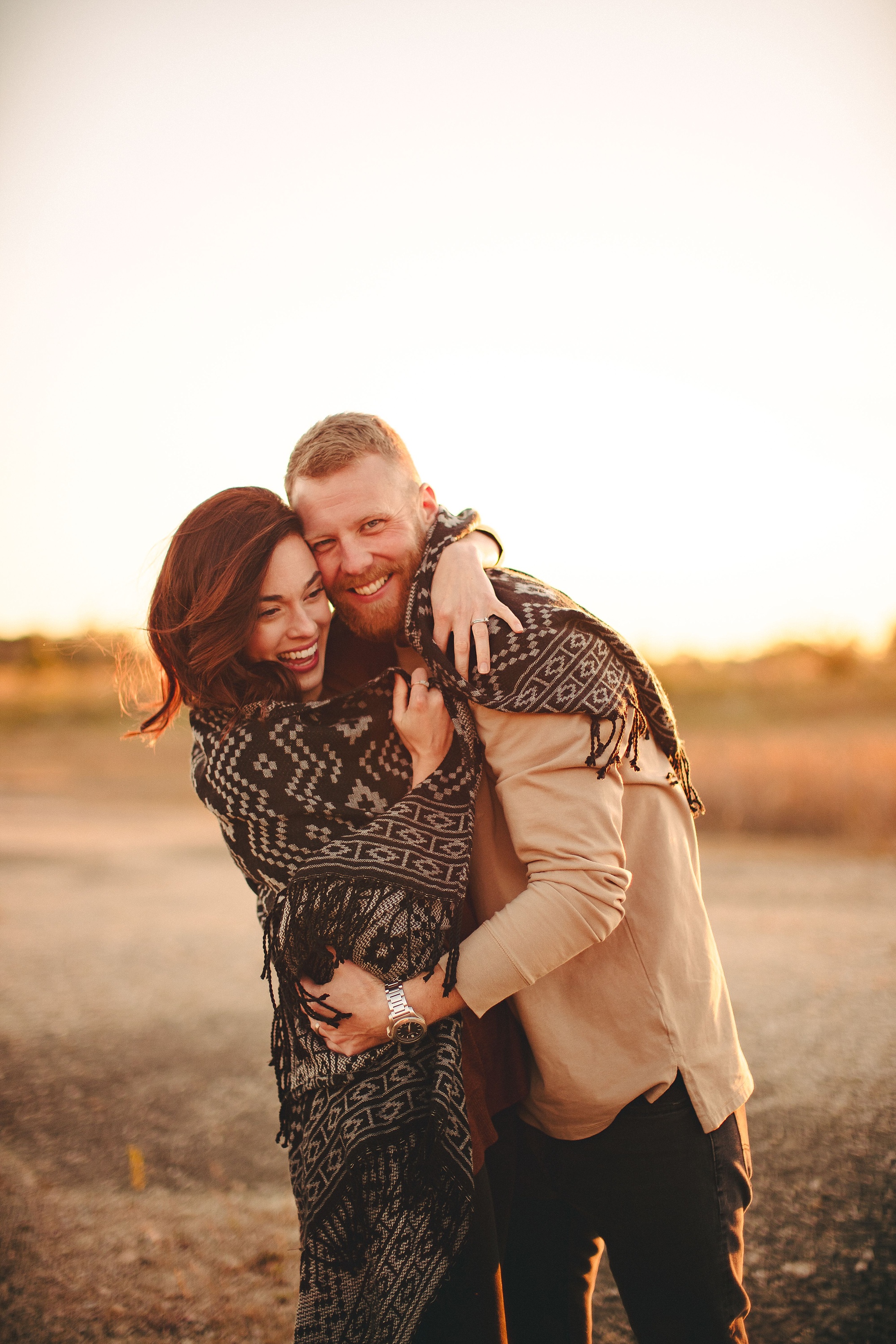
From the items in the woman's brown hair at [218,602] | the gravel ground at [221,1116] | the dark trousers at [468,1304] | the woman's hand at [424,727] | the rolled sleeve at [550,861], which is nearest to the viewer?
the rolled sleeve at [550,861]

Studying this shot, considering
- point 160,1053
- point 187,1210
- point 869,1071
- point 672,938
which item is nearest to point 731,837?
point 869,1071

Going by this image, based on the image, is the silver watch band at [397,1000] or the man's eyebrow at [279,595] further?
the man's eyebrow at [279,595]

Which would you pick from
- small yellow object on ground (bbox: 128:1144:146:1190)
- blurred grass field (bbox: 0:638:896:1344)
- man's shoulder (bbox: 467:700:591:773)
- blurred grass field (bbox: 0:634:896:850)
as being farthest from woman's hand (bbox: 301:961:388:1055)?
small yellow object on ground (bbox: 128:1144:146:1190)

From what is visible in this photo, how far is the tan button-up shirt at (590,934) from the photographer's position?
166 cm

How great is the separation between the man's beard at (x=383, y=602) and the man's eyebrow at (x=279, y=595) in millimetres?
66

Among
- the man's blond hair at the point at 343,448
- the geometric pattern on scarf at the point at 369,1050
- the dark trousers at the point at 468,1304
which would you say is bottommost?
the dark trousers at the point at 468,1304

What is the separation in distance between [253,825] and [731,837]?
10057 millimetres

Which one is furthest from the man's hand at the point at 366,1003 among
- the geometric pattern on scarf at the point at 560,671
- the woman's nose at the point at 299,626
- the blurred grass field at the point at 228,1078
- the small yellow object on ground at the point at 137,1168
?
the small yellow object on ground at the point at 137,1168

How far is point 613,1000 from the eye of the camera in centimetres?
180

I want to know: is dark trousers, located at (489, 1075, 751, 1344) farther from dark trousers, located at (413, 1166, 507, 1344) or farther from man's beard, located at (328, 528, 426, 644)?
man's beard, located at (328, 528, 426, 644)

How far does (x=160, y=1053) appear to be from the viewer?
15.9 ft

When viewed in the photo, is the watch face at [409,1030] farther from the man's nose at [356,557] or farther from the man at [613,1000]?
the man's nose at [356,557]

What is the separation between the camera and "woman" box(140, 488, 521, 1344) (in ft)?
5.63

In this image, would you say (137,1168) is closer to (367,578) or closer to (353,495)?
(367,578)
